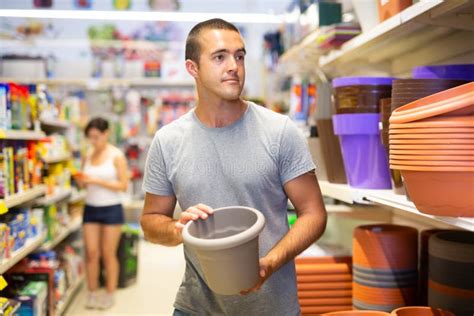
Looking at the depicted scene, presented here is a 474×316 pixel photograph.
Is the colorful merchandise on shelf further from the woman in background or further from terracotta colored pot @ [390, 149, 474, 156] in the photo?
terracotta colored pot @ [390, 149, 474, 156]

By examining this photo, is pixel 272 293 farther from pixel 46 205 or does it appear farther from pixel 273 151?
pixel 46 205

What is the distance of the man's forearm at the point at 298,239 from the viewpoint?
1540 millimetres

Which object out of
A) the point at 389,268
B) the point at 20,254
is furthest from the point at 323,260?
the point at 20,254

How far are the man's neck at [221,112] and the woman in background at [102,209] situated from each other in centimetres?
308

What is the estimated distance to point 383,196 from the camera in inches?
70.4

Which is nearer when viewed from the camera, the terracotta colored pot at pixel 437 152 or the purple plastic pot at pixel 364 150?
the terracotta colored pot at pixel 437 152

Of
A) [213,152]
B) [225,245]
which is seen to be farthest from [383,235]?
[225,245]

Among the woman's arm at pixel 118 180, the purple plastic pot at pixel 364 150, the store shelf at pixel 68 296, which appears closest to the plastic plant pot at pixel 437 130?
the purple plastic pot at pixel 364 150

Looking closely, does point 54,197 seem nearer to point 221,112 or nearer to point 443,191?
point 221,112

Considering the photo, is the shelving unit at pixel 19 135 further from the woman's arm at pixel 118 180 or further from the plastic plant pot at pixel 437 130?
the plastic plant pot at pixel 437 130

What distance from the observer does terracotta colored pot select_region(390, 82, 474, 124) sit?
3.69ft

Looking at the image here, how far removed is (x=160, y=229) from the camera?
172cm

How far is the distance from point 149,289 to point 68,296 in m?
0.77

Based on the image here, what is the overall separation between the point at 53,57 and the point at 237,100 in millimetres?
6051
